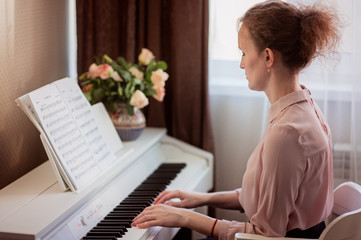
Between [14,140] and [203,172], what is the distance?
93 cm

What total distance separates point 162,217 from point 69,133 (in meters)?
0.46

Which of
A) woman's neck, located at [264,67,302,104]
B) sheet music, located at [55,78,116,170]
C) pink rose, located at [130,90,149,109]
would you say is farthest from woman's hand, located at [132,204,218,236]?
pink rose, located at [130,90,149,109]

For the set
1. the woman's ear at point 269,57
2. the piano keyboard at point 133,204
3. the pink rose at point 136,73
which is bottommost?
the piano keyboard at point 133,204

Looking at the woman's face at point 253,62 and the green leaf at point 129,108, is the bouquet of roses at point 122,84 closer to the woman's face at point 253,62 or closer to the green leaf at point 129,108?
the green leaf at point 129,108

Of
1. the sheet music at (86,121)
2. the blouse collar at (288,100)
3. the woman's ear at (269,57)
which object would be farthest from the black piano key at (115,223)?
the woman's ear at (269,57)

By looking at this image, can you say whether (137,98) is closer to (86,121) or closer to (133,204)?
(86,121)

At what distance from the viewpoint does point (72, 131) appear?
79.7 inches

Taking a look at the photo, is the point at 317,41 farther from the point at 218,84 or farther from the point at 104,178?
the point at 218,84

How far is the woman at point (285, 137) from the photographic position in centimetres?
161

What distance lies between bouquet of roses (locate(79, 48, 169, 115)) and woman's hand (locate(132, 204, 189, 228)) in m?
0.71

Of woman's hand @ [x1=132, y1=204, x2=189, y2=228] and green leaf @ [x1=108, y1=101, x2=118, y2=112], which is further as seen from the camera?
green leaf @ [x1=108, y1=101, x2=118, y2=112]

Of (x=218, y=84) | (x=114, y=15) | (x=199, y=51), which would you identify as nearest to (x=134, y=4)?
(x=114, y=15)

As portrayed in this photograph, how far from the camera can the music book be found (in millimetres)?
Answer: 1869

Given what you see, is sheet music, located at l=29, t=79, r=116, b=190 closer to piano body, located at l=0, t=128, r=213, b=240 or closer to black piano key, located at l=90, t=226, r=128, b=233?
piano body, located at l=0, t=128, r=213, b=240
